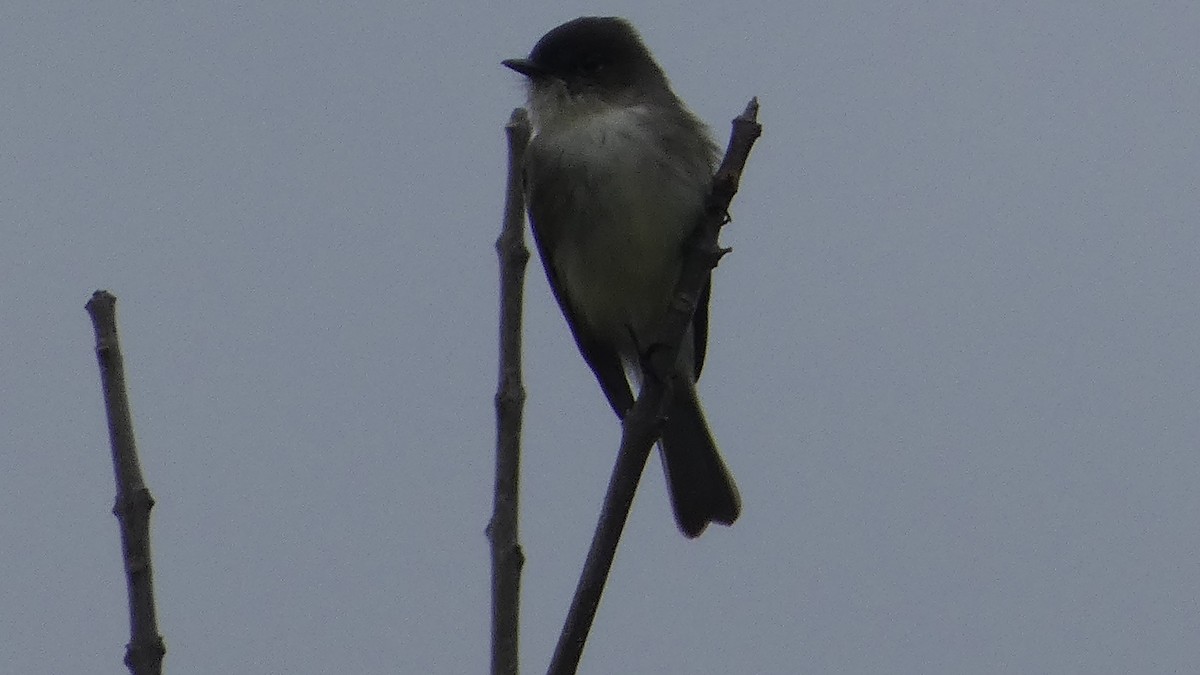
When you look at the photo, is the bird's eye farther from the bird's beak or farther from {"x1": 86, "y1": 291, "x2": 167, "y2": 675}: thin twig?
{"x1": 86, "y1": 291, "x2": 167, "y2": 675}: thin twig

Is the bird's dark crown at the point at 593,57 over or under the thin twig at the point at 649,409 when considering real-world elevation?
over

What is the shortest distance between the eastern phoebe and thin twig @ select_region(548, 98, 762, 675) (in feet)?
4.65

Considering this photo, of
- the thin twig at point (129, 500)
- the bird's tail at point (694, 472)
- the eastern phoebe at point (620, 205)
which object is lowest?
the thin twig at point (129, 500)

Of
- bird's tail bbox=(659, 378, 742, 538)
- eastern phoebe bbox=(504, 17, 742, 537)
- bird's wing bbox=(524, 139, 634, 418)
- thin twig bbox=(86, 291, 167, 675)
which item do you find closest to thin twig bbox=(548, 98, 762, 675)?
thin twig bbox=(86, 291, 167, 675)

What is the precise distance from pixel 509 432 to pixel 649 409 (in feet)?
0.85

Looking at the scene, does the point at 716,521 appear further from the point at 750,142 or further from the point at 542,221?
the point at 750,142

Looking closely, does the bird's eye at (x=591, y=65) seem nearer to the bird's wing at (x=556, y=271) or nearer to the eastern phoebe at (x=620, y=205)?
the eastern phoebe at (x=620, y=205)

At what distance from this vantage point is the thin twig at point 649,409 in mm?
2094

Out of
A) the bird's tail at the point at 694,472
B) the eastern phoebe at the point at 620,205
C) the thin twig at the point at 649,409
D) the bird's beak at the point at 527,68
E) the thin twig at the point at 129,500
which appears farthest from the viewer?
the bird's beak at the point at 527,68

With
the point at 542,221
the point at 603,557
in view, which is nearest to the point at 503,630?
the point at 603,557

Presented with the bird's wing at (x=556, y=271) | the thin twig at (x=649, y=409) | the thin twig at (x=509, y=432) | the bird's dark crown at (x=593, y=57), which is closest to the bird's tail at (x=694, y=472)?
the bird's wing at (x=556, y=271)

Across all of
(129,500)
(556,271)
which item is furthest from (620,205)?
(129,500)

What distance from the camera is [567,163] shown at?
4633 mm

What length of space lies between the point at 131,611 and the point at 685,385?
357 cm
